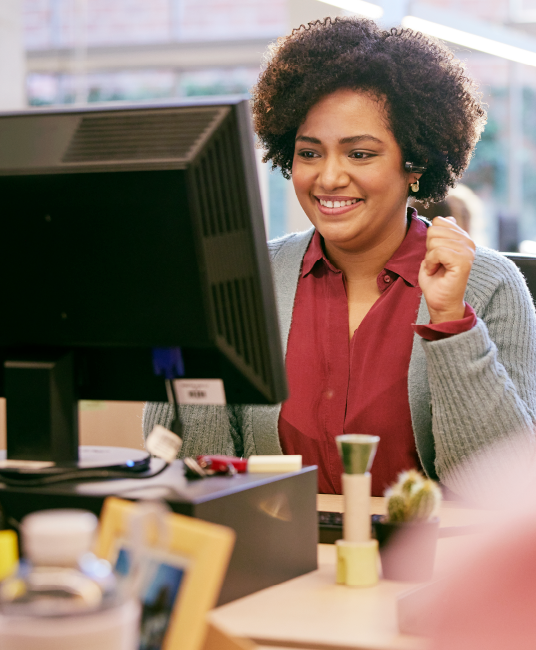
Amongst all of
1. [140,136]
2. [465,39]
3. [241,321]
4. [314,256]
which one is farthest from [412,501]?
[465,39]

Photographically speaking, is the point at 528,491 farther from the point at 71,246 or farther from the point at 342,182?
the point at 342,182

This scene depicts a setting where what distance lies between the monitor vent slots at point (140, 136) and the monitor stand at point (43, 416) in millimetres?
246

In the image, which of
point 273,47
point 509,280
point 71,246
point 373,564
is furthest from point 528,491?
point 273,47

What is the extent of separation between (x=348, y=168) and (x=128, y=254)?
884mm

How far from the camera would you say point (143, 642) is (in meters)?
0.61

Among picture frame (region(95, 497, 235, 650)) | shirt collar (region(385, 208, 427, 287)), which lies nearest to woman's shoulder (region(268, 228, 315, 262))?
shirt collar (region(385, 208, 427, 287))

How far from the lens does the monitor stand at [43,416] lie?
967 mm

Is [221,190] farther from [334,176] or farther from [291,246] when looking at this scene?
[291,246]

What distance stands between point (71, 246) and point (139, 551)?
1.70ft

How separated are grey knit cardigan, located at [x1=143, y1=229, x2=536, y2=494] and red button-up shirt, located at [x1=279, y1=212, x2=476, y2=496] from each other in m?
0.03

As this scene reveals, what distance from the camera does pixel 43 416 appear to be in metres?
0.97

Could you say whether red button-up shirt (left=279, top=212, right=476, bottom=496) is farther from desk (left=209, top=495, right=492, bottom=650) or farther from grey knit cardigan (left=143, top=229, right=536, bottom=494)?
desk (left=209, top=495, right=492, bottom=650)

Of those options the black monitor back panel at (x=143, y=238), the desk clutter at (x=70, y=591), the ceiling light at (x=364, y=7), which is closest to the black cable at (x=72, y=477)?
the black monitor back panel at (x=143, y=238)

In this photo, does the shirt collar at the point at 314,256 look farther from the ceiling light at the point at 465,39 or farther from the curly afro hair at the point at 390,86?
the ceiling light at the point at 465,39
